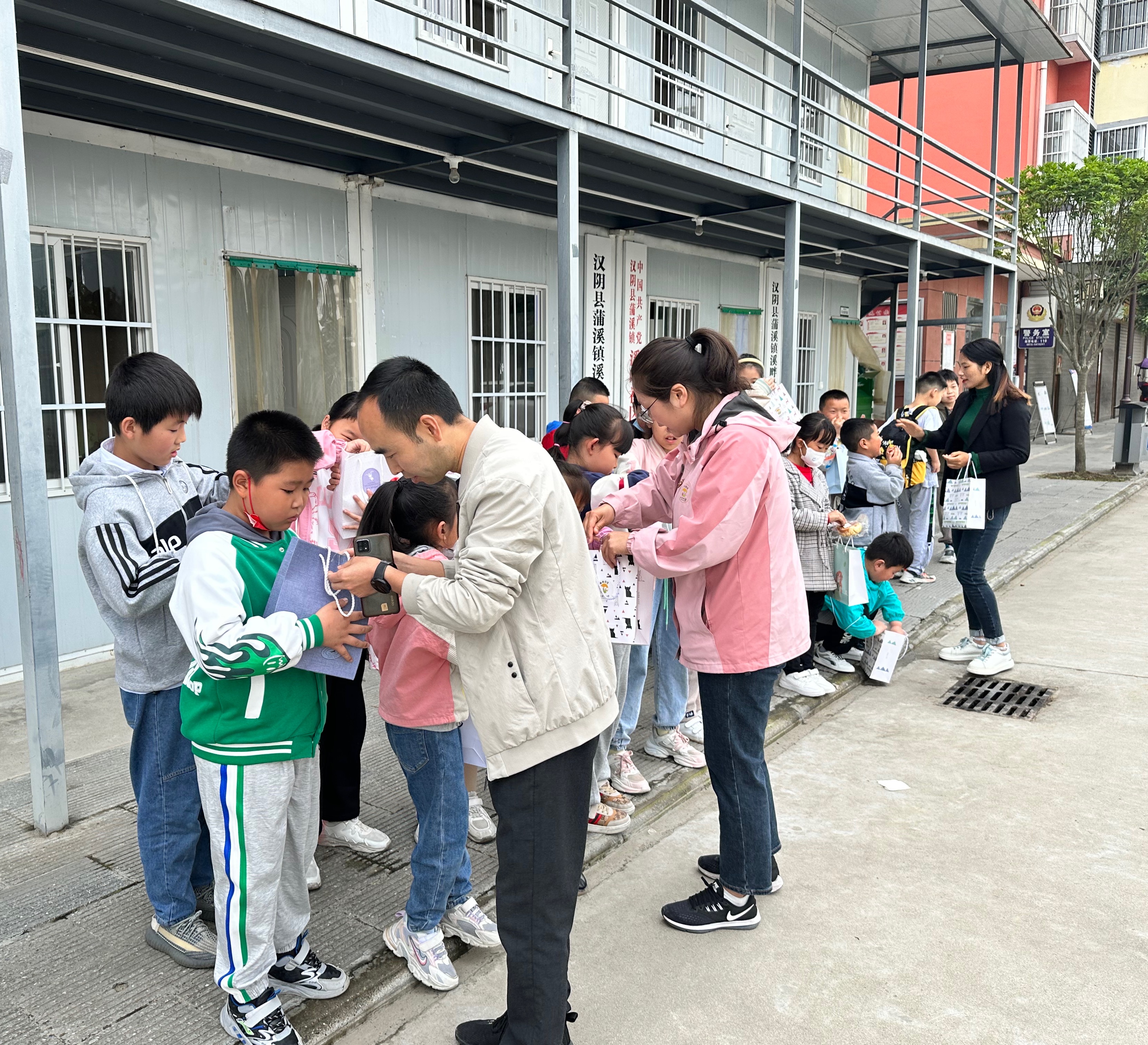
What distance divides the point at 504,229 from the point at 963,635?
5.19 meters

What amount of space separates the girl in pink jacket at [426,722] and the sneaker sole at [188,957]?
54 centimetres

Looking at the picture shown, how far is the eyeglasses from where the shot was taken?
296 cm

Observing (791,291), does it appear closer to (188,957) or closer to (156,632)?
(156,632)

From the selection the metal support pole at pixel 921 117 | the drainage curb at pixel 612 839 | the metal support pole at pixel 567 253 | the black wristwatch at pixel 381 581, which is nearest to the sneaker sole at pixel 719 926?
the drainage curb at pixel 612 839

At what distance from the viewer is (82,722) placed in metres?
4.62

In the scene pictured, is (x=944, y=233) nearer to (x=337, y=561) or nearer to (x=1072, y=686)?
(x=1072, y=686)

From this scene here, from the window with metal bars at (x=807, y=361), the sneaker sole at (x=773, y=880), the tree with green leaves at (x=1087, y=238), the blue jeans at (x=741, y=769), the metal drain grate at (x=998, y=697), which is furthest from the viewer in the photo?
the tree with green leaves at (x=1087, y=238)

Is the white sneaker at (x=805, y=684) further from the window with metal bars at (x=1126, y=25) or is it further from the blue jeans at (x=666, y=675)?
the window with metal bars at (x=1126, y=25)

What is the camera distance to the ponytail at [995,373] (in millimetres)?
5309

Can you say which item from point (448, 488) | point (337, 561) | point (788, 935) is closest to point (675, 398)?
point (448, 488)

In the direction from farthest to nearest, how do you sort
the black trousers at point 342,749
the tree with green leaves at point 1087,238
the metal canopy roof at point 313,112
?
the tree with green leaves at point 1087,238
the metal canopy roof at point 313,112
the black trousers at point 342,749

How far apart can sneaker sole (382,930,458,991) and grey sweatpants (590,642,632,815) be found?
38.2 inches

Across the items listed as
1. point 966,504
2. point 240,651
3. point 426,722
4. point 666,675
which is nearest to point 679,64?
point 966,504

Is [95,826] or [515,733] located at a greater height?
[515,733]
